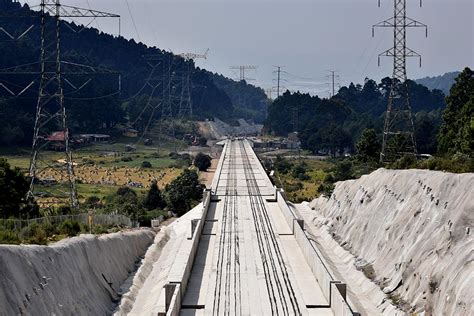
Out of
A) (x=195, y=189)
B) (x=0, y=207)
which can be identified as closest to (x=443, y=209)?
(x=0, y=207)

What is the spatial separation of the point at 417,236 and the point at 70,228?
18.4 meters

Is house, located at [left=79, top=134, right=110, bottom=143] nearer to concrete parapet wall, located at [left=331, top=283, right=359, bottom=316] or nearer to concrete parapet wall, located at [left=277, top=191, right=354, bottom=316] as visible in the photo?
concrete parapet wall, located at [left=277, top=191, right=354, bottom=316]

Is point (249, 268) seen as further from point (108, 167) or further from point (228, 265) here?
point (108, 167)

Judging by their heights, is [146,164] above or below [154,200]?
above

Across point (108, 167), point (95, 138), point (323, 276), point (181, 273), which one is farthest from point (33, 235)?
point (95, 138)

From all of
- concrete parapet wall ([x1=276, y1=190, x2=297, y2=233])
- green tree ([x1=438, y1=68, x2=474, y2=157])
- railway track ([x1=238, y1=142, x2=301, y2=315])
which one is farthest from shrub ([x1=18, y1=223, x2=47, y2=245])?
green tree ([x1=438, y1=68, x2=474, y2=157])

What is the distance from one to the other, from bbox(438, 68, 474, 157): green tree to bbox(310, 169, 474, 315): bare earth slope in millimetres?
24036

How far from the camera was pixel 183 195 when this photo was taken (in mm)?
68188

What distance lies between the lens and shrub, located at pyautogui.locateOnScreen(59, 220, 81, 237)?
3547 centimetres

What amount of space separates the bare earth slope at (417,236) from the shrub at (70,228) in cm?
1587

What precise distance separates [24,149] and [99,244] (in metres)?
95.2

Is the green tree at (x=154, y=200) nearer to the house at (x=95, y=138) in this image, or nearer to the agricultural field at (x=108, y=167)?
the agricultural field at (x=108, y=167)

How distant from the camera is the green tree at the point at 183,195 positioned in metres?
67.3

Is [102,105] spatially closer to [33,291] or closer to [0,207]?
[0,207]
